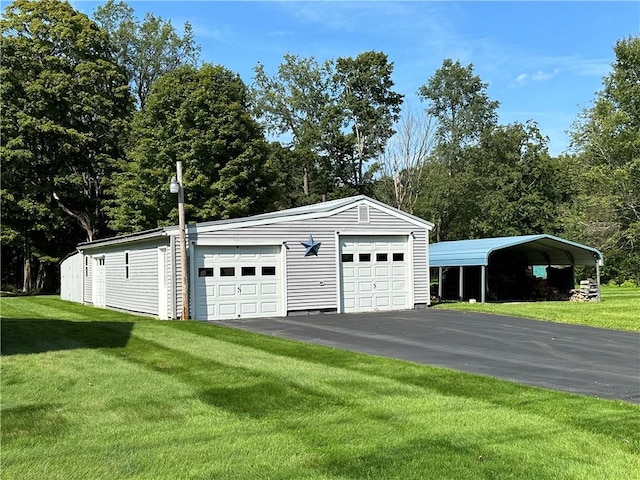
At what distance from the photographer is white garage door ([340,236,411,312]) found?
19.5 m

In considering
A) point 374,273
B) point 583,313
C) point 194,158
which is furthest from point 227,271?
point 194,158

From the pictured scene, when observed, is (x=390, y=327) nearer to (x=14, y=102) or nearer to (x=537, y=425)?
(x=537, y=425)

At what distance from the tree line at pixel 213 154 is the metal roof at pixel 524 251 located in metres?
8.93

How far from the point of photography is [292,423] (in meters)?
5.66

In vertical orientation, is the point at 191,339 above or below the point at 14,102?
below

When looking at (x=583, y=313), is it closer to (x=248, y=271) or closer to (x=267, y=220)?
(x=267, y=220)

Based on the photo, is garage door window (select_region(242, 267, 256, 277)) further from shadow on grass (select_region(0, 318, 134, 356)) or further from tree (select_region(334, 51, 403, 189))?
tree (select_region(334, 51, 403, 189))

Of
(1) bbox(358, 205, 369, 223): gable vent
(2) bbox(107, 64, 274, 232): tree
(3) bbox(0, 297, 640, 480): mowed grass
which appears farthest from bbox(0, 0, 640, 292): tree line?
(3) bbox(0, 297, 640, 480): mowed grass

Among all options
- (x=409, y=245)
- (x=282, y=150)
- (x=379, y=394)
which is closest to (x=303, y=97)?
(x=282, y=150)

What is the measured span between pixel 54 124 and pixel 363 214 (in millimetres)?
21320

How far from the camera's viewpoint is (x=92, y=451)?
484 cm

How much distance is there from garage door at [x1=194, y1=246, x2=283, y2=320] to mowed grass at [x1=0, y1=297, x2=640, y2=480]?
310 inches

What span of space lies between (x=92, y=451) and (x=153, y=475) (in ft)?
2.55

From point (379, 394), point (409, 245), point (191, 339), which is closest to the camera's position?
point (379, 394)
